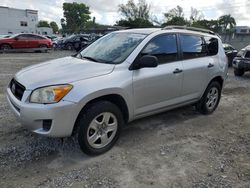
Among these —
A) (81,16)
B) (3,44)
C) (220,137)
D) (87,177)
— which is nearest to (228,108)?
(220,137)

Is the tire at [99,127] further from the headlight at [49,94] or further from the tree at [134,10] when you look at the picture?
the tree at [134,10]

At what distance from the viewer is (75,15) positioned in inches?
3597

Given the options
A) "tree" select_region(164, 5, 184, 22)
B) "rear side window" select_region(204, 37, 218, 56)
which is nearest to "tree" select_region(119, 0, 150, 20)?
"tree" select_region(164, 5, 184, 22)

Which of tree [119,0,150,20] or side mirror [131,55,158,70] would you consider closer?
side mirror [131,55,158,70]

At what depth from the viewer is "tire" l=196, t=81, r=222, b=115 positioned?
17.5ft

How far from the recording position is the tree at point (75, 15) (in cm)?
9100

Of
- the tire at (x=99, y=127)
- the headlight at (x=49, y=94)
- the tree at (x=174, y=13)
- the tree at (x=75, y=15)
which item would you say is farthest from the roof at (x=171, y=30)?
the tree at (x=75, y=15)

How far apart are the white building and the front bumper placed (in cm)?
6043

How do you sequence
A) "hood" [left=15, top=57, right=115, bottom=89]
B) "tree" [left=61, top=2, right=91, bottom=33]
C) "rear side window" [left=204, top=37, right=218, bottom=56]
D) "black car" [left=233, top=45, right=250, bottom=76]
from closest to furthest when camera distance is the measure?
"hood" [left=15, top=57, right=115, bottom=89] → "rear side window" [left=204, top=37, right=218, bottom=56] → "black car" [left=233, top=45, right=250, bottom=76] → "tree" [left=61, top=2, right=91, bottom=33]

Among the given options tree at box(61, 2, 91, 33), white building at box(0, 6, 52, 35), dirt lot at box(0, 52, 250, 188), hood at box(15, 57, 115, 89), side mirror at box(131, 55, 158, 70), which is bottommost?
dirt lot at box(0, 52, 250, 188)

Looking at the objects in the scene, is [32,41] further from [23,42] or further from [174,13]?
[174,13]

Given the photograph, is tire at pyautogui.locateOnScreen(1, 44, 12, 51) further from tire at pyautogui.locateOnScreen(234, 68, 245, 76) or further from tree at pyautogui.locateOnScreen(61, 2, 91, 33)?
tree at pyautogui.locateOnScreen(61, 2, 91, 33)

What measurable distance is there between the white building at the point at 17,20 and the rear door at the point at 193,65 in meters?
59.8

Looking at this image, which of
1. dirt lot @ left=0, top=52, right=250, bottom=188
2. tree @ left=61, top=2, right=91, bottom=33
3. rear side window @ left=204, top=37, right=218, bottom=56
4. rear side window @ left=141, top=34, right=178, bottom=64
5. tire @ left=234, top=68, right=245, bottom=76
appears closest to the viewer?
dirt lot @ left=0, top=52, right=250, bottom=188
